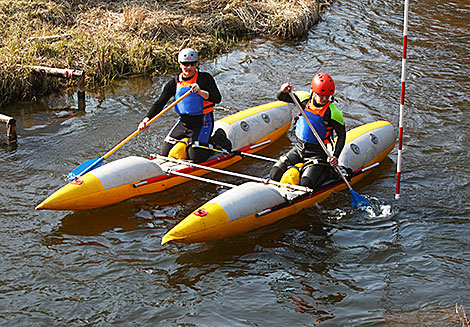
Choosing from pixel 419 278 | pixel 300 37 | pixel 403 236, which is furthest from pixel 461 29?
pixel 419 278

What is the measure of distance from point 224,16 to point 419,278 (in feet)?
28.2

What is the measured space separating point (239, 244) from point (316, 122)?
160cm

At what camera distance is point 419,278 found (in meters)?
5.05

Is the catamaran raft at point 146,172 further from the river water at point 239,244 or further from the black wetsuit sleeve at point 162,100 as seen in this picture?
the black wetsuit sleeve at point 162,100

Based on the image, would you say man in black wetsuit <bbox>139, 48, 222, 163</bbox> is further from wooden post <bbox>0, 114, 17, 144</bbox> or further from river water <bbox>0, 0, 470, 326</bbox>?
wooden post <bbox>0, 114, 17, 144</bbox>

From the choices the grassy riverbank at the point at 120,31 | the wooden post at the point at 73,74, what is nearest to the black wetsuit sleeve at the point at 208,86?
the wooden post at the point at 73,74

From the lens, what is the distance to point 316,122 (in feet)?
20.2

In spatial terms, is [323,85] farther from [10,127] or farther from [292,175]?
[10,127]

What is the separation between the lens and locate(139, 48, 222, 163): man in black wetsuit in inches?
257

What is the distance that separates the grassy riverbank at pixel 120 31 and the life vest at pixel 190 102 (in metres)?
3.67

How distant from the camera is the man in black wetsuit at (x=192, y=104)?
21.5 feet

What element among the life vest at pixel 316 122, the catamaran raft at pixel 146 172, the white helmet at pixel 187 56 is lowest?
the catamaran raft at pixel 146 172

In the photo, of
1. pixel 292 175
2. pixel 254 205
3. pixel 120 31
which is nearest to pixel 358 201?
pixel 292 175

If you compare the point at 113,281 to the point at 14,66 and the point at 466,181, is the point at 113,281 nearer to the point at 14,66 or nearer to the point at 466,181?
the point at 466,181
